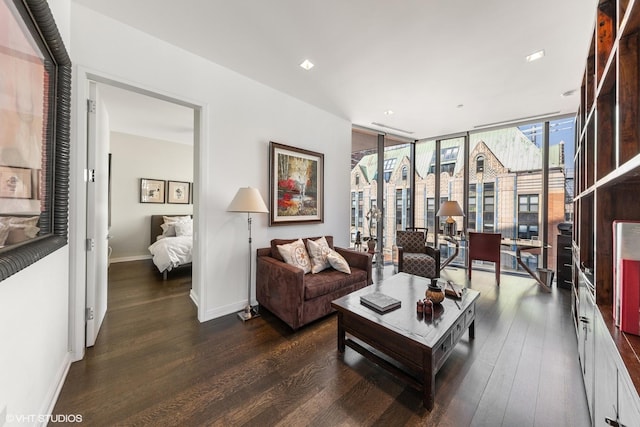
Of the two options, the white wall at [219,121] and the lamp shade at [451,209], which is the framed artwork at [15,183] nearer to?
the white wall at [219,121]

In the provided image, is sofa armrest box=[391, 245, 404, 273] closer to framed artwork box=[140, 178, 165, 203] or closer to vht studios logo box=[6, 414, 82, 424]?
vht studios logo box=[6, 414, 82, 424]

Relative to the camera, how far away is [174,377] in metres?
1.79

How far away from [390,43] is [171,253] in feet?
14.0

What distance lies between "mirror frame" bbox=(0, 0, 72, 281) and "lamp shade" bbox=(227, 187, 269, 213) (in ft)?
4.12

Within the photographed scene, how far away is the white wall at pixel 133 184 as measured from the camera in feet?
16.8

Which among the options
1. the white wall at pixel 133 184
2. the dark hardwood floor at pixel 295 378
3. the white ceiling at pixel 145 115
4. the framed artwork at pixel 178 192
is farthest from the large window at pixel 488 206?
the white wall at pixel 133 184

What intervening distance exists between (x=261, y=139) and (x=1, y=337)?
262 centimetres

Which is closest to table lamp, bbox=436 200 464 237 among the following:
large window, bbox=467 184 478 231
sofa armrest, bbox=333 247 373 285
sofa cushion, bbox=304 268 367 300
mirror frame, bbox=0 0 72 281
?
large window, bbox=467 184 478 231

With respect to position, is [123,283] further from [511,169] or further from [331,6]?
[511,169]

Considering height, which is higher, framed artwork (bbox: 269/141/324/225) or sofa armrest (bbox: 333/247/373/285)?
framed artwork (bbox: 269/141/324/225)

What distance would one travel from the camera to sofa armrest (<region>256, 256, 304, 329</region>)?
7.89 feet

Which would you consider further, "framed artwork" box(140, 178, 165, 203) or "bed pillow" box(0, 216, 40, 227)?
"framed artwork" box(140, 178, 165, 203)

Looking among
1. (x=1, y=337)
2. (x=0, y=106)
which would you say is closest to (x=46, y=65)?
(x=0, y=106)

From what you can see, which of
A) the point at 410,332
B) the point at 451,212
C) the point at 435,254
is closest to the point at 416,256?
the point at 435,254
